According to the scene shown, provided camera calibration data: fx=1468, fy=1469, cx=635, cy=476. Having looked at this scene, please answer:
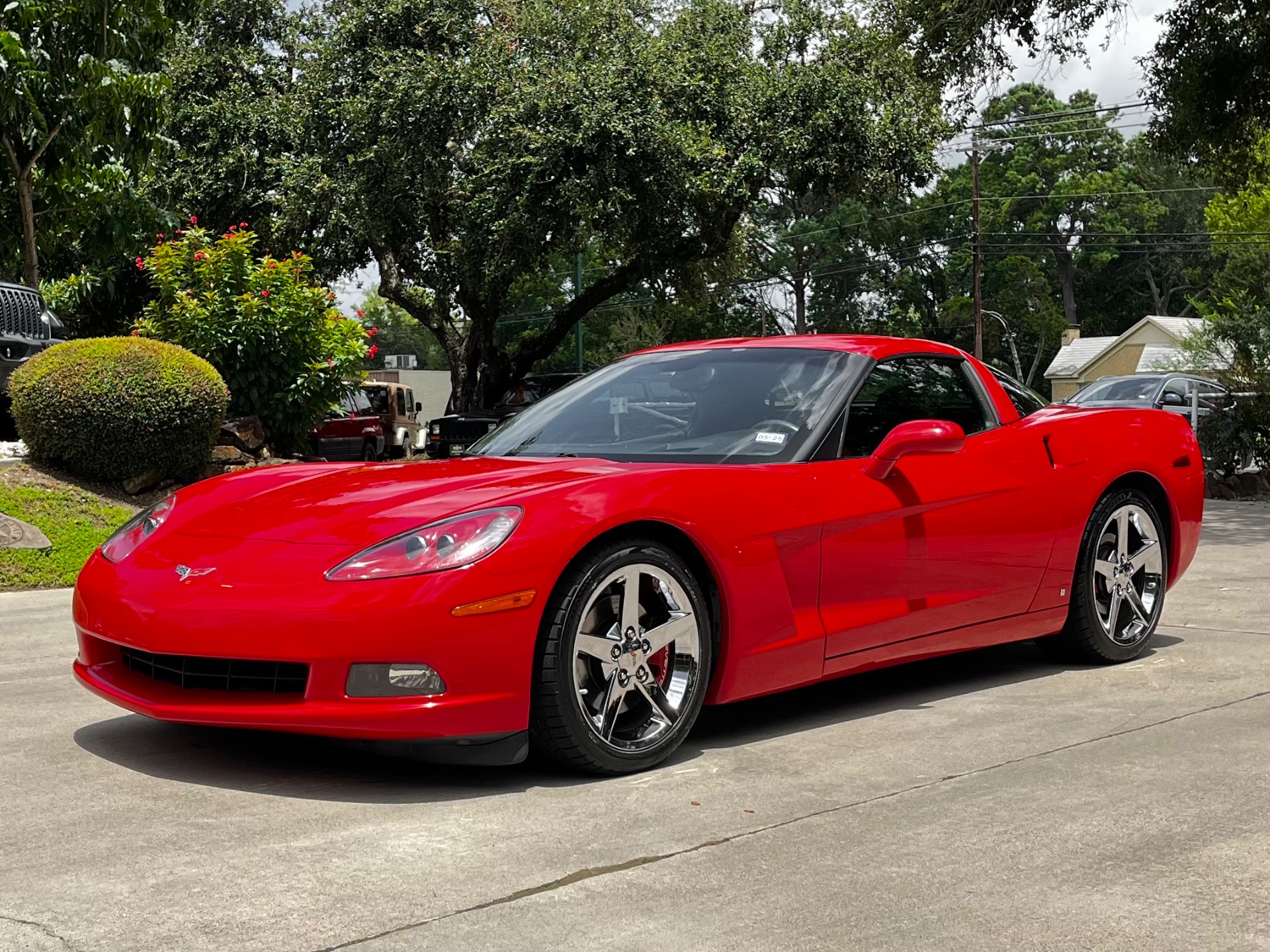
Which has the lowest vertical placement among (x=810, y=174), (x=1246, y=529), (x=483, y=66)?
(x=1246, y=529)

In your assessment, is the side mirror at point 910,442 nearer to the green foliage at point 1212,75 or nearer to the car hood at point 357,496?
the car hood at point 357,496

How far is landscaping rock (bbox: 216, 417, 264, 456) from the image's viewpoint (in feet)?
47.6

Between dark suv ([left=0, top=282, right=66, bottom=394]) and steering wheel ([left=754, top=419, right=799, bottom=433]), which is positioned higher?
dark suv ([left=0, top=282, right=66, bottom=394])

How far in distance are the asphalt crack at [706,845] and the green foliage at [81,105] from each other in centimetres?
1306

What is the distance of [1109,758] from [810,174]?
78.3 ft

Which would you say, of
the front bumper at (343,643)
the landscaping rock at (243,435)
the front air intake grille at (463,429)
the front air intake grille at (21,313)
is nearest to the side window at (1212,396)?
the front air intake grille at (463,429)

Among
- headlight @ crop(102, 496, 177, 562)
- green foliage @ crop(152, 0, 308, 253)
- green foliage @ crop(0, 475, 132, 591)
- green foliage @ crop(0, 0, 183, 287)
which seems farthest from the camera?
green foliage @ crop(152, 0, 308, 253)

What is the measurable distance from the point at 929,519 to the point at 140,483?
29.5 ft

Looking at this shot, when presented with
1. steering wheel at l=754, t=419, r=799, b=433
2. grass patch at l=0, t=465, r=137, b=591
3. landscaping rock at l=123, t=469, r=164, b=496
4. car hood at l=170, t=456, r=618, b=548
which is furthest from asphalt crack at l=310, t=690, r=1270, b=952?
landscaping rock at l=123, t=469, r=164, b=496

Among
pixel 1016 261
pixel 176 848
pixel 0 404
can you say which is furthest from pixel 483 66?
pixel 1016 261

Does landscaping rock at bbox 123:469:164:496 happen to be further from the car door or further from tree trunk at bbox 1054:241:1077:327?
tree trunk at bbox 1054:241:1077:327

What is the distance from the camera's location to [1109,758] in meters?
4.65

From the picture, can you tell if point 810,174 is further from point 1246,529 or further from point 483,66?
point 1246,529

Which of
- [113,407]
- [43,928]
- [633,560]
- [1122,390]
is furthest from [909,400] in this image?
[1122,390]
